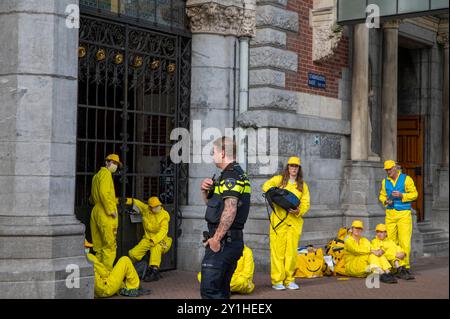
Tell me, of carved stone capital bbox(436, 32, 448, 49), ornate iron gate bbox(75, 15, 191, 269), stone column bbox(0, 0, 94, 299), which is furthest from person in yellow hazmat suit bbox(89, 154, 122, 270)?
carved stone capital bbox(436, 32, 448, 49)

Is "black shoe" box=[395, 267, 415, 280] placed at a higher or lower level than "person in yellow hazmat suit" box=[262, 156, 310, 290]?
lower

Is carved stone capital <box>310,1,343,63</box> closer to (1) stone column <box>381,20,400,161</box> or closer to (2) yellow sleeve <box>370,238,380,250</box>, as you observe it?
(1) stone column <box>381,20,400,161</box>

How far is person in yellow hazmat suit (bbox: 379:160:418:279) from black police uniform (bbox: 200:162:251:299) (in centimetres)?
574

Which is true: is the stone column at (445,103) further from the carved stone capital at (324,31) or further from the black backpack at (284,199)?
the black backpack at (284,199)

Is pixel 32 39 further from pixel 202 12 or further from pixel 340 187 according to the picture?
pixel 340 187

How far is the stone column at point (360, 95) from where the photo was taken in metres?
15.1

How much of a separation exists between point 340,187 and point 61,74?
6954mm

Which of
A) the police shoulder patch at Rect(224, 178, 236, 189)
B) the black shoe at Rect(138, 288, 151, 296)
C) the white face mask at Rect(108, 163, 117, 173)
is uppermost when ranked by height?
the white face mask at Rect(108, 163, 117, 173)

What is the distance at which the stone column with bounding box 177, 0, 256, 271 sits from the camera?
13039 mm

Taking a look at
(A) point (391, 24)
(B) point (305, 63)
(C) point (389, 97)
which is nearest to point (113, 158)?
A: (B) point (305, 63)

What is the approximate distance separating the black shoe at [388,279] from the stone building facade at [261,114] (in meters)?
1.73

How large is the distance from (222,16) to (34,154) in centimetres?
493

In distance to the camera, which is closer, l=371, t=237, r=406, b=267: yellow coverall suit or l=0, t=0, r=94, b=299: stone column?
l=0, t=0, r=94, b=299: stone column

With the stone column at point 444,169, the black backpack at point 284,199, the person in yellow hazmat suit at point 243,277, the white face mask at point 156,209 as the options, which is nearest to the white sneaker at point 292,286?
Answer: the person in yellow hazmat suit at point 243,277
